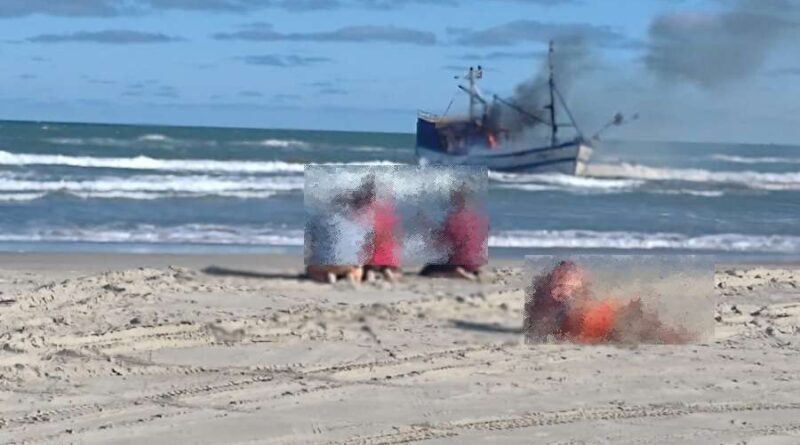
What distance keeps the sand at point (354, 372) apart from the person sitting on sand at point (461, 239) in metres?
0.12

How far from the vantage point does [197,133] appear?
58.6 metres

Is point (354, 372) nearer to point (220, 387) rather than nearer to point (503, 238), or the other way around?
point (220, 387)

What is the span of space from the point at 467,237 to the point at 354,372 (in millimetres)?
1549

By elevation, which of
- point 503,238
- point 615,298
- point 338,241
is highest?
point 338,241

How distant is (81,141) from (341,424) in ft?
136

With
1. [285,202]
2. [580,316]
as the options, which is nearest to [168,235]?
[285,202]

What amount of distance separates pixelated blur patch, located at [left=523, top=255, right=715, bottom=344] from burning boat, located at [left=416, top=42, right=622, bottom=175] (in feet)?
85.3

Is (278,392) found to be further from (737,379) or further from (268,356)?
(737,379)

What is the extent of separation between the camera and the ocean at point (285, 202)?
1290 centimetres

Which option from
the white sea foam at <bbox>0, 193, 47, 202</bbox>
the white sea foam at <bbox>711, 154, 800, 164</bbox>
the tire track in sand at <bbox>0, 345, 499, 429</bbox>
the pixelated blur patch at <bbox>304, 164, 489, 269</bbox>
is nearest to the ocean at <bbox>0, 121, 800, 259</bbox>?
the white sea foam at <bbox>0, 193, 47, 202</bbox>

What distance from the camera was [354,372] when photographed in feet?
18.5

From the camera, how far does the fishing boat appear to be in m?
32.6

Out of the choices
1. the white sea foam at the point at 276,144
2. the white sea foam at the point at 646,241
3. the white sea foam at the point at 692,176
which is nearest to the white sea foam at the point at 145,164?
the white sea foam at the point at 692,176

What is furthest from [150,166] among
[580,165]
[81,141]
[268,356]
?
[268,356]
